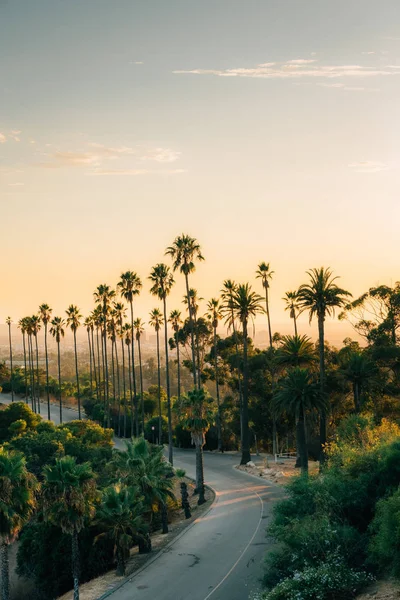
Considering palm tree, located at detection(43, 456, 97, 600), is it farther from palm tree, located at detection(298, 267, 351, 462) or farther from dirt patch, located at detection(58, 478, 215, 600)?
palm tree, located at detection(298, 267, 351, 462)

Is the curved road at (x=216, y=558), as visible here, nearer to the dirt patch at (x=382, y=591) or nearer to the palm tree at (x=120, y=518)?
the palm tree at (x=120, y=518)

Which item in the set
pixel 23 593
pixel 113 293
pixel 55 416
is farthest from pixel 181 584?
pixel 55 416

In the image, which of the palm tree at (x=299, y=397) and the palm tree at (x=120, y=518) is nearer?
the palm tree at (x=120, y=518)

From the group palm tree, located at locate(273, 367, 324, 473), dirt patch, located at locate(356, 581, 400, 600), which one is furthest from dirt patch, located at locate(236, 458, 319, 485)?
dirt patch, located at locate(356, 581, 400, 600)

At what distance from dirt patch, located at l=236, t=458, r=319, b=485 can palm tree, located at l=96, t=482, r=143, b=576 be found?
20973 millimetres

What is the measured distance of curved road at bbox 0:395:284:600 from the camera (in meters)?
29.7

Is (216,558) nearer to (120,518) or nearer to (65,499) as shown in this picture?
(120,518)

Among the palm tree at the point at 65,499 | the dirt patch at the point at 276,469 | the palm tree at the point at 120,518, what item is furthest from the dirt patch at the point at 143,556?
the dirt patch at the point at 276,469

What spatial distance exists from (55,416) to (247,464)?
60.2 m

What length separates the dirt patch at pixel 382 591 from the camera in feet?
73.0

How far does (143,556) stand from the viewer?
36.6m

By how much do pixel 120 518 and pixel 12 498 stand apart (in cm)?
606

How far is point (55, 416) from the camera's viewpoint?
11419 centimetres

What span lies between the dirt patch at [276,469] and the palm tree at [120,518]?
20973mm
